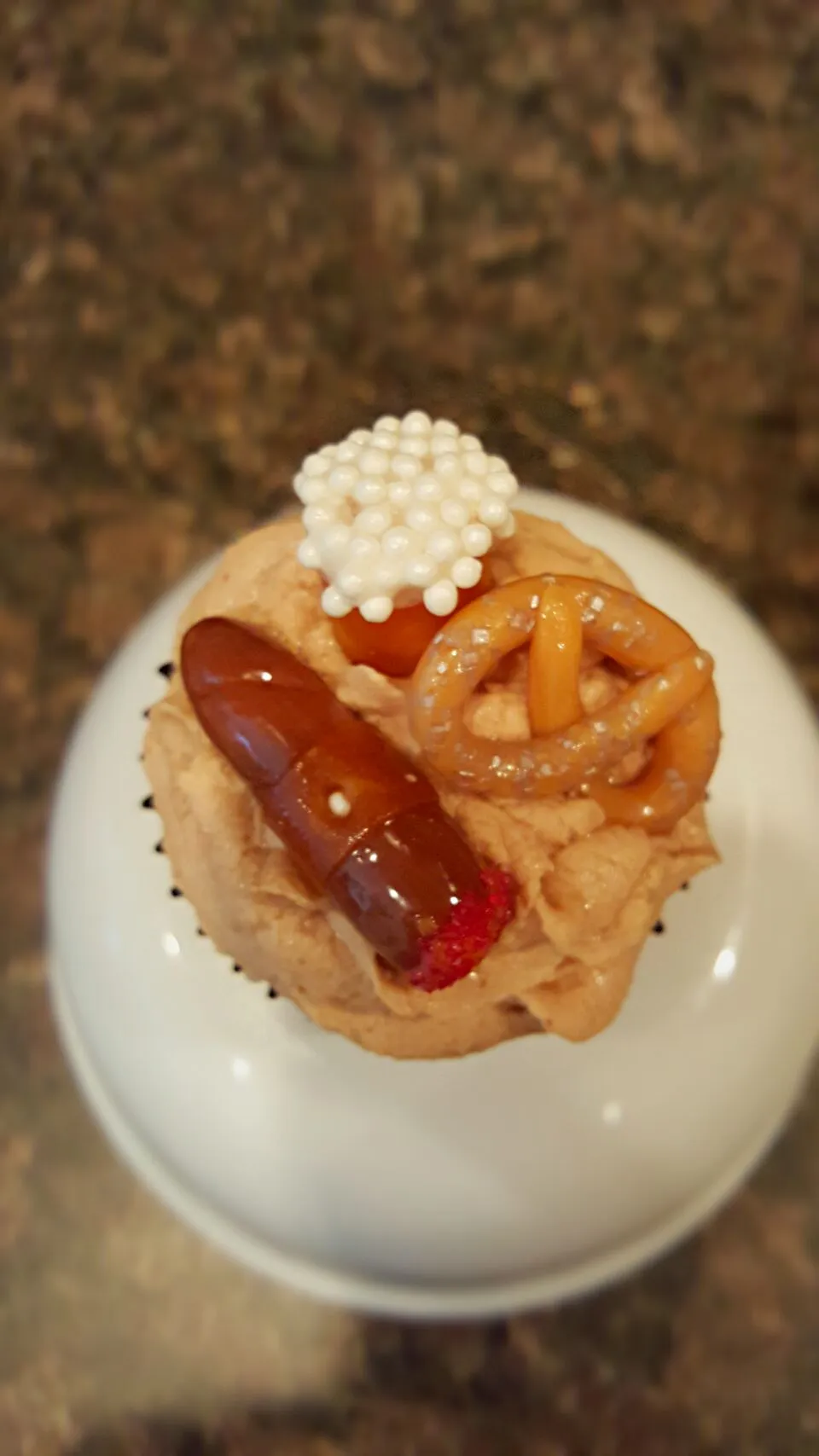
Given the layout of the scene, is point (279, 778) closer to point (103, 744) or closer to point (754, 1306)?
point (103, 744)

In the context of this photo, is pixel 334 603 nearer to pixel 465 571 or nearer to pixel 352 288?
pixel 465 571

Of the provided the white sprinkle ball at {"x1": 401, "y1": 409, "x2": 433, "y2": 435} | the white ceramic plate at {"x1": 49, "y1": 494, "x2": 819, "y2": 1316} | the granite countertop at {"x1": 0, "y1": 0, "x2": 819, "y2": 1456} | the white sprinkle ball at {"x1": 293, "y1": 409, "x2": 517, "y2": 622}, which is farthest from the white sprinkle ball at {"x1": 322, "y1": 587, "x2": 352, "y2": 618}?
the granite countertop at {"x1": 0, "y1": 0, "x2": 819, "y2": 1456}

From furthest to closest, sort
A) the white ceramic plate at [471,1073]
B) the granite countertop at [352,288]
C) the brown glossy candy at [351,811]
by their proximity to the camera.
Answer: the granite countertop at [352,288], the white ceramic plate at [471,1073], the brown glossy candy at [351,811]

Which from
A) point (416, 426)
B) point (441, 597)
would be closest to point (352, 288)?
point (416, 426)

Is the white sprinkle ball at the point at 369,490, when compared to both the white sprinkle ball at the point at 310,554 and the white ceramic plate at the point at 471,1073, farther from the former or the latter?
the white ceramic plate at the point at 471,1073

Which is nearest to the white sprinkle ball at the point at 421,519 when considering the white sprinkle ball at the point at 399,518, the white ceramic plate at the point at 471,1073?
the white sprinkle ball at the point at 399,518

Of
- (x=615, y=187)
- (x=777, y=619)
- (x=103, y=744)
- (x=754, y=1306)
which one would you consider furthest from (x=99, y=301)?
(x=754, y=1306)

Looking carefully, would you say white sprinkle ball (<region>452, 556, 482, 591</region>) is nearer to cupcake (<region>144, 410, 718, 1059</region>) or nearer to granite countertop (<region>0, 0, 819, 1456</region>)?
cupcake (<region>144, 410, 718, 1059</region>)
